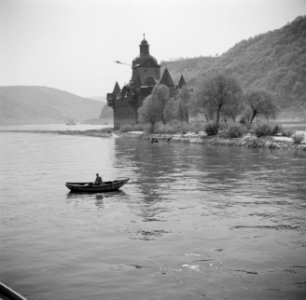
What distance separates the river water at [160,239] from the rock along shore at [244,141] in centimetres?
2208

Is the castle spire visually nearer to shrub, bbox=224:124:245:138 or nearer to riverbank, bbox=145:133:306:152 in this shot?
riverbank, bbox=145:133:306:152

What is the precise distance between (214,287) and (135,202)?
43.0 feet

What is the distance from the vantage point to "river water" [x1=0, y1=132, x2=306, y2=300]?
13.2 meters

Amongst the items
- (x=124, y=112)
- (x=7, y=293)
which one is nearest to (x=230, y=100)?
(x=124, y=112)

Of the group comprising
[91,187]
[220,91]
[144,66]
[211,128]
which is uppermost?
[144,66]

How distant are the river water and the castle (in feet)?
280

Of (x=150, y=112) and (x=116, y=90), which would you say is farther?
(x=116, y=90)

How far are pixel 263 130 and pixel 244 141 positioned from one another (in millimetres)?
3827

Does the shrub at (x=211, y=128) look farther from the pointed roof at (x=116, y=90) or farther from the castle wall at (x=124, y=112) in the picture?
the pointed roof at (x=116, y=90)

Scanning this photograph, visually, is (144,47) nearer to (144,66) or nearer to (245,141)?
(144,66)

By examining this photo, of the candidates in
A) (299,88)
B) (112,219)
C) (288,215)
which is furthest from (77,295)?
(299,88)

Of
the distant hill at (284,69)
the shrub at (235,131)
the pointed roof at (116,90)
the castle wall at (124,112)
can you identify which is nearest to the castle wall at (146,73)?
the castle wall at (124,112)

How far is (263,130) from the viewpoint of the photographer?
6594cm

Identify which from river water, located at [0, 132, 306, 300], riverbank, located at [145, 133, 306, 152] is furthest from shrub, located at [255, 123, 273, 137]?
river water, located at [0, 132, 306, 300]
